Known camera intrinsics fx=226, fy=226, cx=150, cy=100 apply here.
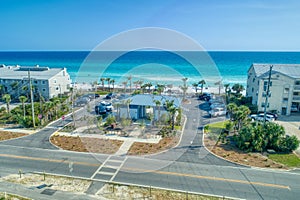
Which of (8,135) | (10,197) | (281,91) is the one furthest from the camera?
(281,91)

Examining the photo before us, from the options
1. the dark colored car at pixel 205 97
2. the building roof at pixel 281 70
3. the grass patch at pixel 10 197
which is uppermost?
the building roof at pixel 281 70

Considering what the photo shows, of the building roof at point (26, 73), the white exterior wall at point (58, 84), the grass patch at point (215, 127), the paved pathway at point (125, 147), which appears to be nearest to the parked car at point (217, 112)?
the grass patch at point (215, 127)

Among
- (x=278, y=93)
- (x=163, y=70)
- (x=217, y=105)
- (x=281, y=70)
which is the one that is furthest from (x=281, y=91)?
(x=163, y=70)

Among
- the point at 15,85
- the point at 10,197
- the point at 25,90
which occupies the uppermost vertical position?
the point at 15,85

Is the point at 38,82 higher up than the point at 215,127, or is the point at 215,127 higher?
the point at 38,82

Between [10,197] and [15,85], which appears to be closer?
[10,197]

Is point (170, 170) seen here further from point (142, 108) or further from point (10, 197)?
point (142, 108)

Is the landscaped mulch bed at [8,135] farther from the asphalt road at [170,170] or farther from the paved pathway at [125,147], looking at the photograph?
the paved pathway at [125,147]
